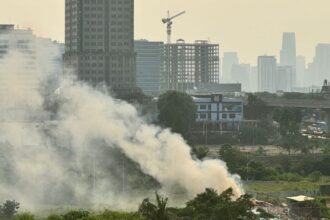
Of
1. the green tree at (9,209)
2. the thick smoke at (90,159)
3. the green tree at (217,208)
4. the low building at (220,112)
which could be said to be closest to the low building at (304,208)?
the thick smoke at (90,159)

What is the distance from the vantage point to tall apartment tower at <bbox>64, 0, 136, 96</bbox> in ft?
265

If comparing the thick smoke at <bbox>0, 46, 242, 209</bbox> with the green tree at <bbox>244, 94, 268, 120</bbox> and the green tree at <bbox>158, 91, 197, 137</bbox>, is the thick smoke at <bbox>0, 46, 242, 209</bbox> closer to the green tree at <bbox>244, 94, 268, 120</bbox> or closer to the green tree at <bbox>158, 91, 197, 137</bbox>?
the green tree at <bbox>158, 91, 197, 137</bbox>

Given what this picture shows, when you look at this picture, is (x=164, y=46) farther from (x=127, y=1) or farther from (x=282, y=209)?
(x=282, y=209)

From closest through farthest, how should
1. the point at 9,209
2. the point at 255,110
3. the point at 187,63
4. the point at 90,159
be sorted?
the point at 9,209
the point at 90,159
the point at 255,110
the point at 187,63

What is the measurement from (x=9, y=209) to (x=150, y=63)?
4329 inches

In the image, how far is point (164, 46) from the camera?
5546 inches

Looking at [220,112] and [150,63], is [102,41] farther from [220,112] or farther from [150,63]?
[150,63]

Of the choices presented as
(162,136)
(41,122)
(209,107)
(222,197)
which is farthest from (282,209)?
(209,107)

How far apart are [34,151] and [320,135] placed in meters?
40.8

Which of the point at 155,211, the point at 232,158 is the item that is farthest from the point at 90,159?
the point at 155,211

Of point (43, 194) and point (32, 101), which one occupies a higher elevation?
point (32, 101)

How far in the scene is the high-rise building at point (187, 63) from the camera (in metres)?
140

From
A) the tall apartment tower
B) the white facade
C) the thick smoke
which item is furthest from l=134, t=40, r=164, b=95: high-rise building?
the thick smoke

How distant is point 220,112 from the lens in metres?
72.3
